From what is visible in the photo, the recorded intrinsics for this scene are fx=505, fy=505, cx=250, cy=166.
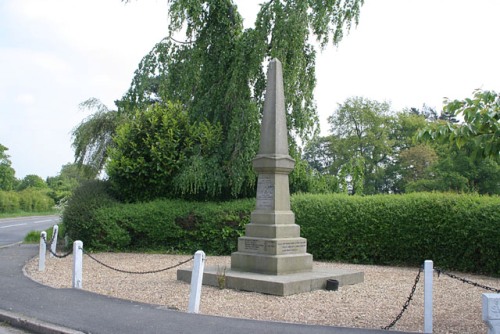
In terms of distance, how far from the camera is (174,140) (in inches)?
687

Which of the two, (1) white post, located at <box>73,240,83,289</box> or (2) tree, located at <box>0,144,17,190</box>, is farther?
(2) tree, located at <box>0,144,17,190</box>

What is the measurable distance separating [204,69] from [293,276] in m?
10.3

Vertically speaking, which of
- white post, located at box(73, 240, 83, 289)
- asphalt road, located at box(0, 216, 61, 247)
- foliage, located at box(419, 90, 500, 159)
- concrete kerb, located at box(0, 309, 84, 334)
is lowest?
asphalt road, located at box(0, 216, 61, 247)

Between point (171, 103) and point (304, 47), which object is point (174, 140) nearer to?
point (171, 103)

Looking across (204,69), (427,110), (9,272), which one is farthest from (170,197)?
(427,110)

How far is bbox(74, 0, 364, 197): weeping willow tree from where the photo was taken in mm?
16469

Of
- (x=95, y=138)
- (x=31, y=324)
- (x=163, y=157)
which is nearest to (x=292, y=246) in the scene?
(x=31, y=324)

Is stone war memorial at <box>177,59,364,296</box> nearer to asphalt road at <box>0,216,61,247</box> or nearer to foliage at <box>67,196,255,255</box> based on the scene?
foliage at <box>67,196,255,255</box>

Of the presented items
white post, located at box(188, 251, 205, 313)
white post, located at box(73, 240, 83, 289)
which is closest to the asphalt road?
white post, located at box(73, 240, 83, 289)

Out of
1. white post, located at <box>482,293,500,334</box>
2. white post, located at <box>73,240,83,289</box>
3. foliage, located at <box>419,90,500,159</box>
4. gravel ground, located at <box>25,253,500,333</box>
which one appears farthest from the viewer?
white post, located at <box>73,240,83,289</box>

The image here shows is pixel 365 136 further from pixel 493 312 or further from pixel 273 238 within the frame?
pixel 493 312

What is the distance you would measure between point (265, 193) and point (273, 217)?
61 centimetres

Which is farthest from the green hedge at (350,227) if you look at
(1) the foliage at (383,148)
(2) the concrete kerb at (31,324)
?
(1) the foliage at (383,148)

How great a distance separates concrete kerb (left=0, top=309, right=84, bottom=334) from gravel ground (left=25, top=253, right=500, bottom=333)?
198 centimetres
